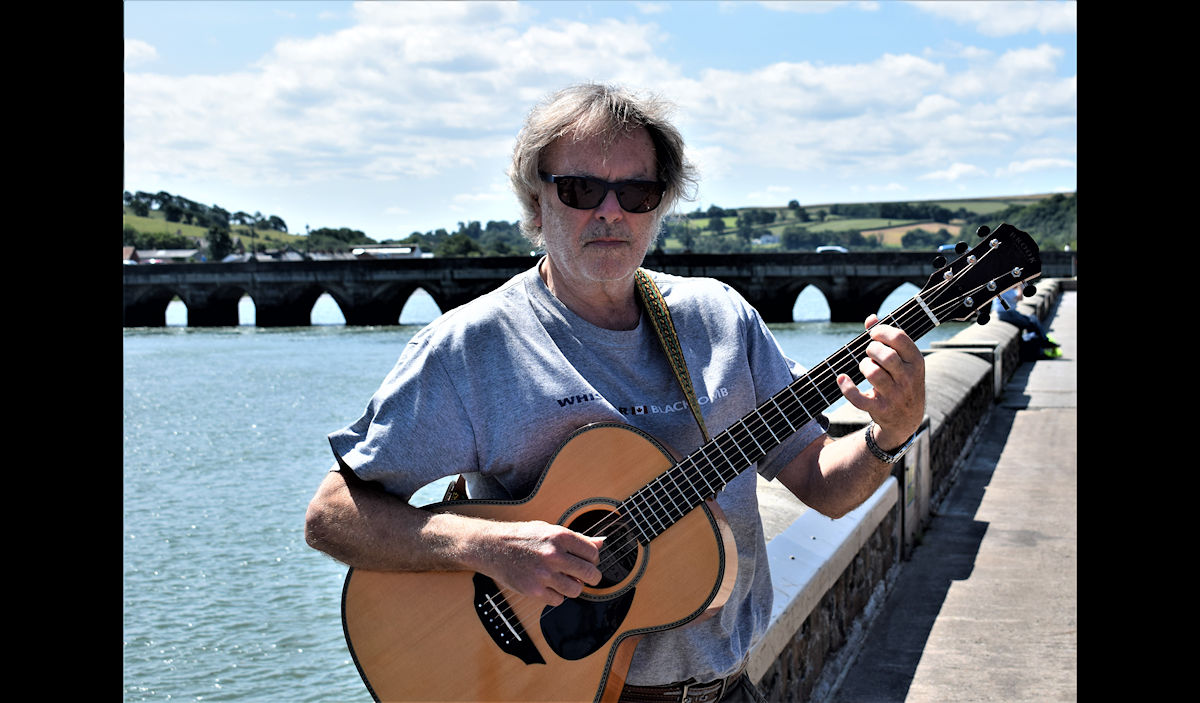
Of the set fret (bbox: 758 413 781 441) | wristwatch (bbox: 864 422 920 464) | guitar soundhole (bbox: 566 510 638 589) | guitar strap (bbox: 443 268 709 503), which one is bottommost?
guitar soundhole (bbox: 566 510 638 589)

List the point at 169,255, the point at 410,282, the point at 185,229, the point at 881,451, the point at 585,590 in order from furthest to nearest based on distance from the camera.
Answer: the point at 185,229 → the point at 169,255 → the point at 410,282 → the point at 881,451 → the point at 585,590

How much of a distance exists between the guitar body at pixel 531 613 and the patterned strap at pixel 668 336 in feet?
0.32

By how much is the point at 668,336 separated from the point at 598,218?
0.24m

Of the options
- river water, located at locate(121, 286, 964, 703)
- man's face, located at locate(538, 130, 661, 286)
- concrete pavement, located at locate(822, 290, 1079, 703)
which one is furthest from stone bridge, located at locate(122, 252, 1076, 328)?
man's face, located at locate(538, 130, 661, 286)

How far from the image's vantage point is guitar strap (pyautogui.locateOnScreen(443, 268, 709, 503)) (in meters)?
2.00

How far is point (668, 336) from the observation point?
6.62 ft

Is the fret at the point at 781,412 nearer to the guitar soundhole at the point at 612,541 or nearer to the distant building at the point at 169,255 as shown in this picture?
the guitar soundhole at the point at 612,541

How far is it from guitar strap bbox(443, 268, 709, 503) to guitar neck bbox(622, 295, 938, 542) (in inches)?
2.1

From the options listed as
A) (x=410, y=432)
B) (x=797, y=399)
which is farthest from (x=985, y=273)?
(x=410, y=432)

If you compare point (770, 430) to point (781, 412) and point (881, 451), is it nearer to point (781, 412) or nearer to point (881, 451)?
point (781, 412)

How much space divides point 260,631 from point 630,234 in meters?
8.78

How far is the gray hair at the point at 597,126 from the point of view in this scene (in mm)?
1955

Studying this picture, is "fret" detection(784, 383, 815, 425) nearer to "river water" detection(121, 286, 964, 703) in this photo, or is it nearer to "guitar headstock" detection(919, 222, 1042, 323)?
"guitar headstock" detection(919, 222, 1042, 323)
